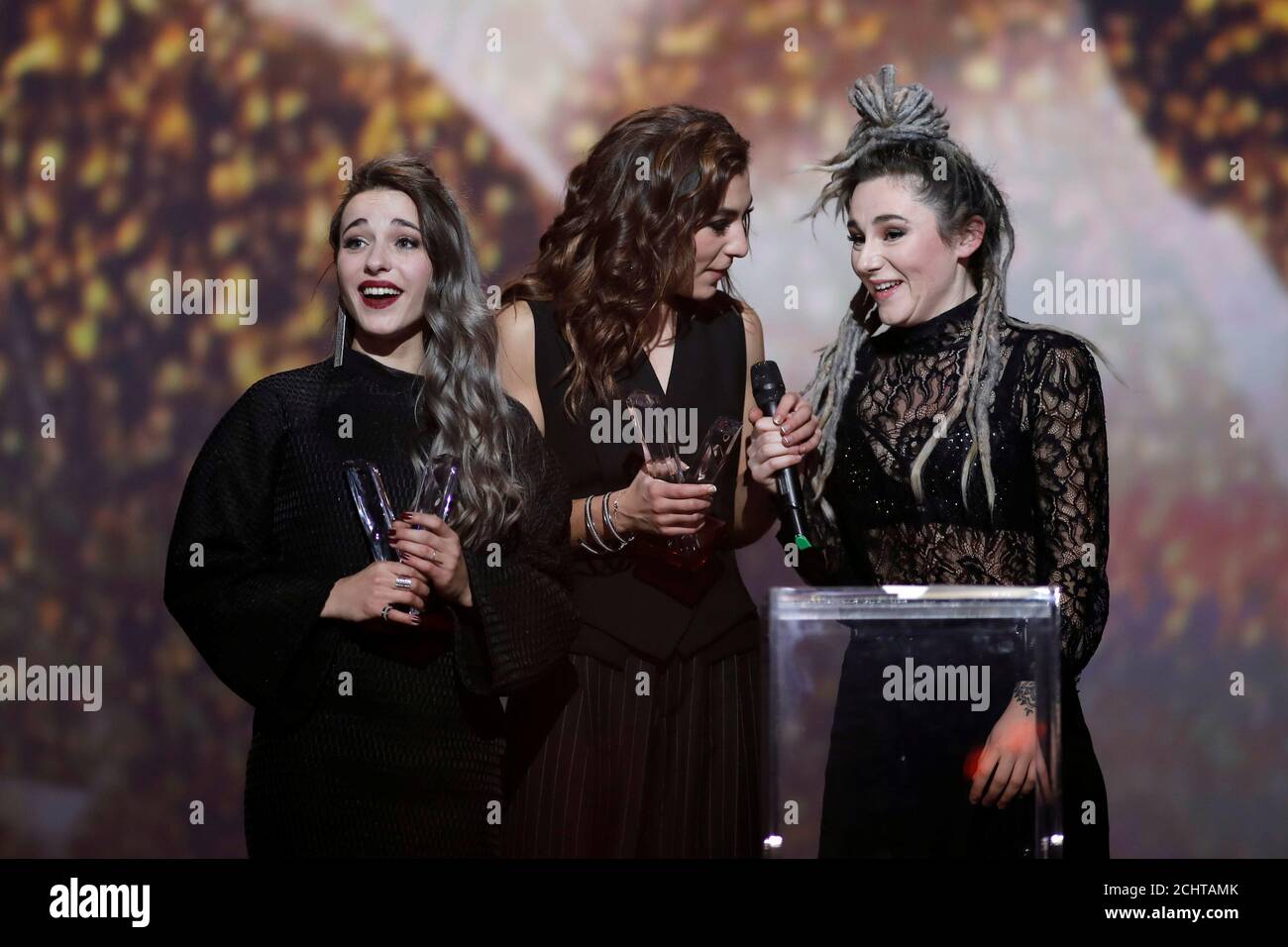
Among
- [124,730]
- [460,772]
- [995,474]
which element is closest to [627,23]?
[995,474]

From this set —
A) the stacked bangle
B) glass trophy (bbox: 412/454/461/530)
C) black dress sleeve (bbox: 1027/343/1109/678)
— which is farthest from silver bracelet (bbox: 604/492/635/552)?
black dress sleeve (bbox: 1027/343/1109/678)

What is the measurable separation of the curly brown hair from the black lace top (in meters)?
0.41

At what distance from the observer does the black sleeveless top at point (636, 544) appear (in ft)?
8.98

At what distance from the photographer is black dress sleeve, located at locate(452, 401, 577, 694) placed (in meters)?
2.55

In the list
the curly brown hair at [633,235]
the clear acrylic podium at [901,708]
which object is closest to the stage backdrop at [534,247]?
the curly brown hair at [633,235]

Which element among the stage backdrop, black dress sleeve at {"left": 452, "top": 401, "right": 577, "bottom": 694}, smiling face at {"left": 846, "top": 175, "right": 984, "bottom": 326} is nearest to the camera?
black dress sleeve at {"left": 452, "top": 401, "right": 577, "bottom": 694}

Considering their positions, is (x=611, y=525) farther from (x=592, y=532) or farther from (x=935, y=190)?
(x=935, y=190)

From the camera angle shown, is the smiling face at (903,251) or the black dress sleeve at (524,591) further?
the smiling face at (903,251)

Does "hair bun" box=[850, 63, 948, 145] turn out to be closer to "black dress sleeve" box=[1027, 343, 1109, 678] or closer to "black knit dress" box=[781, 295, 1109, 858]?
"black knit dress" box=[781, 295, 1109, 858]

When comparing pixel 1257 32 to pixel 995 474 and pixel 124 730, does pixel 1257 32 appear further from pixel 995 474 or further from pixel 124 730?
pixel 124 730

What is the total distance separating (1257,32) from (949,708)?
206cm

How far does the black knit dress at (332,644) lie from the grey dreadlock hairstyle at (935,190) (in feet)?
2.28

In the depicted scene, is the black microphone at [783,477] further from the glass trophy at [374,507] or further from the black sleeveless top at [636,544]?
the glass trophy at [374,507]
